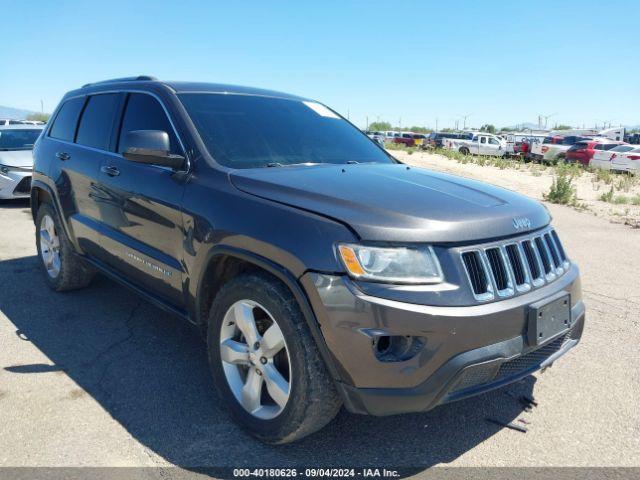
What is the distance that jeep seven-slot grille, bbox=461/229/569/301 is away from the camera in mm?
2361

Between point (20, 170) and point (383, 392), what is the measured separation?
959 cm

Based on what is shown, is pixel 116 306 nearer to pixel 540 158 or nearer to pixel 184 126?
pixel 184 126

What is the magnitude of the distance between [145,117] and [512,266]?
2610mm

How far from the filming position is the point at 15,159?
384 inches

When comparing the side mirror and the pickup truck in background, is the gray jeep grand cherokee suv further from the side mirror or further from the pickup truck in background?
the pickup truck in background

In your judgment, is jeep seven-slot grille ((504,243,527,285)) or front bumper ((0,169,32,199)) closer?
jeep seven-slot grille ((504,243,527,285))

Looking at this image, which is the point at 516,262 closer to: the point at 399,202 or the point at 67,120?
the point at 399,202

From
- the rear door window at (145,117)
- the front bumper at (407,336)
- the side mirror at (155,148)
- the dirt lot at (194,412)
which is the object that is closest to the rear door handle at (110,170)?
the rear door window at (145,117)

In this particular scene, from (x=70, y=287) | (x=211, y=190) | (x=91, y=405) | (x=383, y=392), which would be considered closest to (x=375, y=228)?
(x=383, y=392)

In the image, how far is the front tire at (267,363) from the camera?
7.87 ft

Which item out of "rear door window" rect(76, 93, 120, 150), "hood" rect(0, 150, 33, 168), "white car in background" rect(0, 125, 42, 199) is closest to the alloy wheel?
"rear door window" rect(76, 93, 120, 150)

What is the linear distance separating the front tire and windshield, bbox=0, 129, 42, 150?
30.8ft

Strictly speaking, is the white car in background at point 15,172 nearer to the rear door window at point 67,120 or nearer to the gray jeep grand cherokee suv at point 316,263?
the rear door window at point 67,120

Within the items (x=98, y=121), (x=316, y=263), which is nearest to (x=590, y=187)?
(x=98, y=121)
